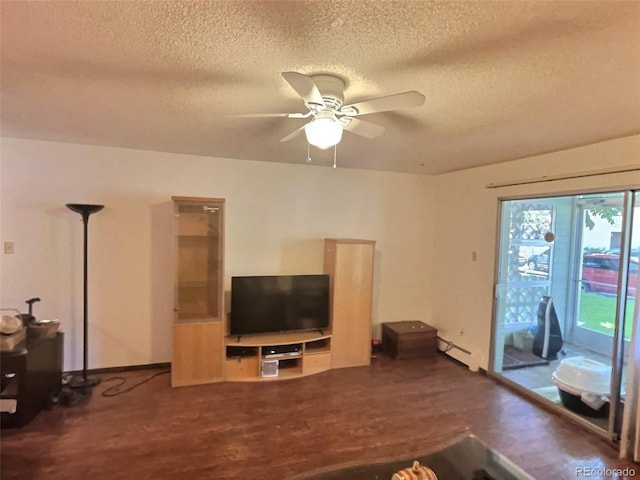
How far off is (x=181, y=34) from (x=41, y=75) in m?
1.00

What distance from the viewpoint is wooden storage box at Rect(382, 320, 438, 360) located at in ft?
14.2

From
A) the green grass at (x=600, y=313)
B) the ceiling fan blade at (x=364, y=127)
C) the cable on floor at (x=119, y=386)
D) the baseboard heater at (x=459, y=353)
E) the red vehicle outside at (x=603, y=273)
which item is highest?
the ceiling fan blade at (x=364, y=127)

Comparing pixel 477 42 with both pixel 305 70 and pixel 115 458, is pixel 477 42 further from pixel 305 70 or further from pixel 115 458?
pixel 115 458

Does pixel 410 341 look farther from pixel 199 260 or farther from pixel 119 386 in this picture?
pixel 119 386

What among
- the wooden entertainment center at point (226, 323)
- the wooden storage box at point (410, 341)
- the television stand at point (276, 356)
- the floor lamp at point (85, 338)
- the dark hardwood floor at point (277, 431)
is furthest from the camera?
the wooden storage box at point (410, 341)

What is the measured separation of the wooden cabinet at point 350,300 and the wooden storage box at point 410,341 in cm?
38

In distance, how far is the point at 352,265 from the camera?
4.13 metres

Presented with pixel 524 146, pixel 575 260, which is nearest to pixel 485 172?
pixel 524 146

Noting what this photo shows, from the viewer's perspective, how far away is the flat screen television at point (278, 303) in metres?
3.79

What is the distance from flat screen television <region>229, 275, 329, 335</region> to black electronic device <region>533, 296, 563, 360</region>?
2.41 m

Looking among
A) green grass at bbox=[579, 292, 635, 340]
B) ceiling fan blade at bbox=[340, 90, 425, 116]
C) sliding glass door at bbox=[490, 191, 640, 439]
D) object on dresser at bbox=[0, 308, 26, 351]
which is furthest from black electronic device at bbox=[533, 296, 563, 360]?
object on dresser at bbox=[0, 308, 26, 351]

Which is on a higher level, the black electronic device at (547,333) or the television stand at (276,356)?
the black electronic device at (547,333)

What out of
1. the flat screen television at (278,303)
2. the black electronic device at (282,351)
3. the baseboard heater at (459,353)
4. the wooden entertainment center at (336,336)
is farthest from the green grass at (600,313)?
the black electronic device at (282,351)

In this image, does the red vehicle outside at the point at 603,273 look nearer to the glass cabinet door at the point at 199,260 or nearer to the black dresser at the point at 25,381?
the glass cabinet door at the point at 199,260
